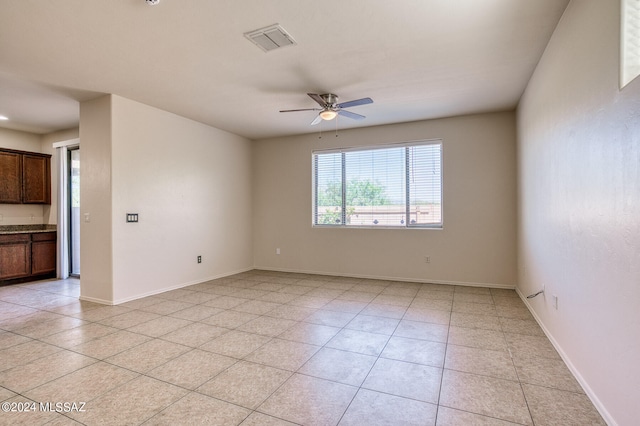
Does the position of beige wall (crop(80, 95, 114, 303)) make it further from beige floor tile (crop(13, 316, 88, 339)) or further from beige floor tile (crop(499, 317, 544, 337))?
beige floor tile (crop(499, 317, 544, 337))

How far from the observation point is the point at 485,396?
2094 millimetres

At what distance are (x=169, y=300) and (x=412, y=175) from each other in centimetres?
434

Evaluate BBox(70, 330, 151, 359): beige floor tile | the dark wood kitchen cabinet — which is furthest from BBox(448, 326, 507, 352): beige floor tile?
the dark wood kitchen cabinet

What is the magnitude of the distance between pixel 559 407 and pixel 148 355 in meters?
3.03

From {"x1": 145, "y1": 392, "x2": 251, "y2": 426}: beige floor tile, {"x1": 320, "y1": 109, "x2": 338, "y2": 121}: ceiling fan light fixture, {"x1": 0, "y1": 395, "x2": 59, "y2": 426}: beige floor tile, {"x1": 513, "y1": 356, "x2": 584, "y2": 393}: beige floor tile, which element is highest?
{"x1": 320, "y1": 109, "x2": 338, "y2": 121}: ceiling fan light fixture

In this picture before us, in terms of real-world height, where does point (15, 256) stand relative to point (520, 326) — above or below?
above

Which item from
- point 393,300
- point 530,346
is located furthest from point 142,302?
point 530,346

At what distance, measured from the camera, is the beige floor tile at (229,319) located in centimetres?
348

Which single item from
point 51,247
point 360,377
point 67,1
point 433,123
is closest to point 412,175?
point 433,123

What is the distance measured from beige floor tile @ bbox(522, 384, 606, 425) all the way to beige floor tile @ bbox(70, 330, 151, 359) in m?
3.17

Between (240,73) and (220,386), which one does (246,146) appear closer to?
(240,73)

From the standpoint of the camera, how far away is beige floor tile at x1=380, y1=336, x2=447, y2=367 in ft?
8.59

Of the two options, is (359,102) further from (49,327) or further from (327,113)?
(49,327)

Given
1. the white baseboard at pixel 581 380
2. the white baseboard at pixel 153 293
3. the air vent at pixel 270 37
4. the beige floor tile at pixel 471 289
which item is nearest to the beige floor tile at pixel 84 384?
the white baseboard at pixel 153 293
